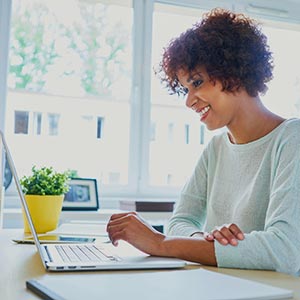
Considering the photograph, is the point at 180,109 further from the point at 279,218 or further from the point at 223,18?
the point at 279,218

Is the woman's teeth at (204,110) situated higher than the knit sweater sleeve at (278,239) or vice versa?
the woman's teeth at (204,110)

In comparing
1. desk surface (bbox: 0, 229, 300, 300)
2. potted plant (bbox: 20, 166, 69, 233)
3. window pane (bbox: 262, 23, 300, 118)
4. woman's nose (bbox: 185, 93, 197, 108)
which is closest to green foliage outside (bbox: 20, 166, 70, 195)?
potted plant (bbox: 20, 166, 69, 233)

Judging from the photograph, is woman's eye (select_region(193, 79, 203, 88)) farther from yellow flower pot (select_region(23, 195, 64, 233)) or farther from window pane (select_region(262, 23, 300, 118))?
window pane (select_region(262, 23, 300, 118))

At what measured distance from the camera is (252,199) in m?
1.30

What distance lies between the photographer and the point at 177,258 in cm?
100

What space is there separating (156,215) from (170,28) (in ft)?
4.30

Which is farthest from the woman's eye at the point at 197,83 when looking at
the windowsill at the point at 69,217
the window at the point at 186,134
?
the window at the point at 186,134

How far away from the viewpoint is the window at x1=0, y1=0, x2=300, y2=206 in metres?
2.84

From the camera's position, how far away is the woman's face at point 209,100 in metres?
1.41

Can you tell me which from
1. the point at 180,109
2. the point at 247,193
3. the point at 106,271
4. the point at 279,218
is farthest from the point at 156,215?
the point at 106,271

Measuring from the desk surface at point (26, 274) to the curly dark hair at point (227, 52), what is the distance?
0.65 metres

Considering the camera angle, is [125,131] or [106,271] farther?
[125,131]

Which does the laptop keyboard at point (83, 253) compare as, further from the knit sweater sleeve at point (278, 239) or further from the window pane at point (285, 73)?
the window pane at point (285, 73)

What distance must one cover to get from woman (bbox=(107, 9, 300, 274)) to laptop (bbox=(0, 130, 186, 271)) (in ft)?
0.21
